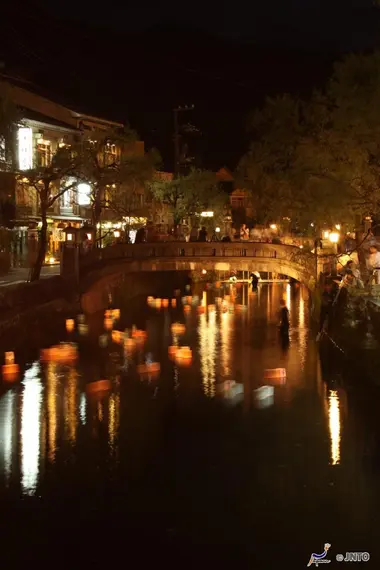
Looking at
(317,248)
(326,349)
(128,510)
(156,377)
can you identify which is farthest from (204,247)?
(128,510)

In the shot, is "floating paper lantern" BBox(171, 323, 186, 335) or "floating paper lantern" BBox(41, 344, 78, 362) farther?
"floating paper lantern" BBox(171, 323, 186, 335)

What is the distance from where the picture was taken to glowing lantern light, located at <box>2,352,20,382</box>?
20172 mm

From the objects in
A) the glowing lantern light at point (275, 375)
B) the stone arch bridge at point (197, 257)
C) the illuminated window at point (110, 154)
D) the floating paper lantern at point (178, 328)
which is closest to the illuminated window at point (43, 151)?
the illuminated window at point (110, 154)

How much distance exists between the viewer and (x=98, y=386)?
19.2 m

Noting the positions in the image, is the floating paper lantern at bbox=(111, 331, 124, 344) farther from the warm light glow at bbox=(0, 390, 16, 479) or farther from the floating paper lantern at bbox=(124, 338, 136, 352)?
the warm light glow at bbox=(0, 390, 16, 479)

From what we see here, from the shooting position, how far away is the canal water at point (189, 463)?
9695 millimetres

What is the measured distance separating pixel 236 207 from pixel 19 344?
5586 cm

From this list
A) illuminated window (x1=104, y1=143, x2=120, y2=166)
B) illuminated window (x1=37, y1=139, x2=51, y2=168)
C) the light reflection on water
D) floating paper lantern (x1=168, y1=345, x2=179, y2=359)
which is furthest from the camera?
illuminated window (x1=104, y1=143, x2=120, y2=166)

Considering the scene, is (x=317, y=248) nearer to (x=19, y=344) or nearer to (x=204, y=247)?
(x=204, y=247)

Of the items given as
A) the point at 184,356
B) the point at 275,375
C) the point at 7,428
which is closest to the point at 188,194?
the point at 184,356

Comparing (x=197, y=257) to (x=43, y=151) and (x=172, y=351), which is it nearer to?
(x=43, y=151)

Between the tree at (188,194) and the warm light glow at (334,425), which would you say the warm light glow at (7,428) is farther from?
the tree at (188,194)

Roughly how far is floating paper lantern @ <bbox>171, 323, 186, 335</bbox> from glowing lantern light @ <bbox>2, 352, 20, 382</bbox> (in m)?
9.38

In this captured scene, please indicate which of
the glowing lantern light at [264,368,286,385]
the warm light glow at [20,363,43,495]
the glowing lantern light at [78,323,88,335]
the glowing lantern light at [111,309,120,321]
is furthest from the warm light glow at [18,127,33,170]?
the glowing lantern light at [264,368,286,385]
